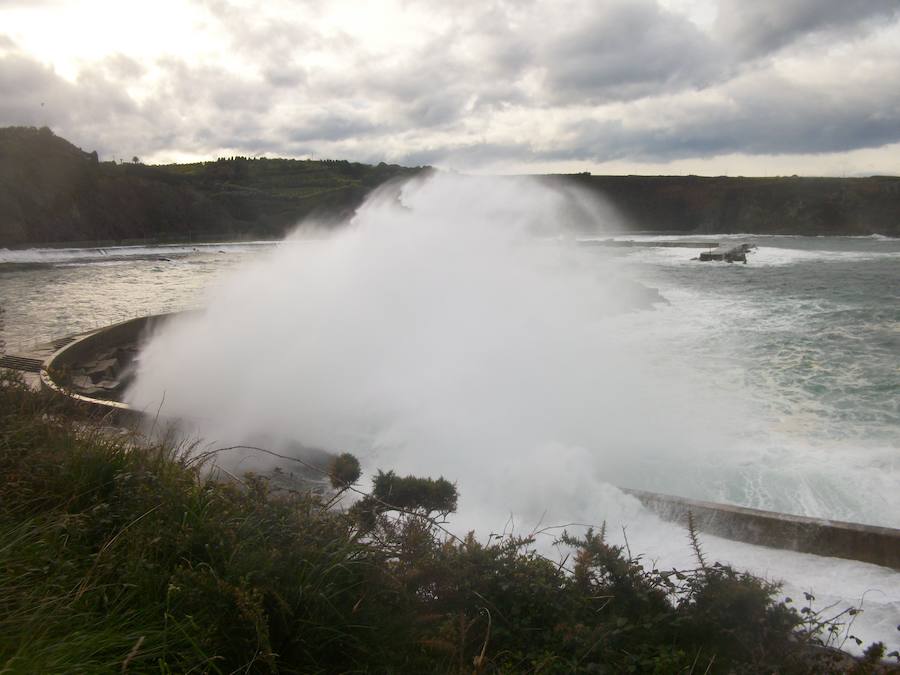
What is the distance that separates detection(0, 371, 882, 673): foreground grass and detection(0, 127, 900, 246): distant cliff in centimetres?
6909

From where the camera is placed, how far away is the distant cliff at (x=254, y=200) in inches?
2586

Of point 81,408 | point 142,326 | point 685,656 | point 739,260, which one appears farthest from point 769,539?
point 739,260

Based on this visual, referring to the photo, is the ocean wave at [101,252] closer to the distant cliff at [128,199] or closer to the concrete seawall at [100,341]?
the distant cliff at [128,199]

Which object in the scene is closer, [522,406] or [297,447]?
[297,447]

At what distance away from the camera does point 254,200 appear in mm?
93562

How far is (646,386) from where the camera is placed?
13.6 m

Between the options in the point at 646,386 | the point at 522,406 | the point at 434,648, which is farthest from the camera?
the point at 646,386

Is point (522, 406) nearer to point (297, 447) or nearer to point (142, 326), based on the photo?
point (297, 447)

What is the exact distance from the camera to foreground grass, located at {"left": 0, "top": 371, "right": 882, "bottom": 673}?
2818mm

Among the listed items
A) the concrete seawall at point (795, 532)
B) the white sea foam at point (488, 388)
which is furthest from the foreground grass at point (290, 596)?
the concrete seawall at point (795, 532)

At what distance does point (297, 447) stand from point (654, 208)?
9758 centimetres

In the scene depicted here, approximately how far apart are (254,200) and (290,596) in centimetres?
9761

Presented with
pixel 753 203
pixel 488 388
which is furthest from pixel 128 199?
pixel 753 203

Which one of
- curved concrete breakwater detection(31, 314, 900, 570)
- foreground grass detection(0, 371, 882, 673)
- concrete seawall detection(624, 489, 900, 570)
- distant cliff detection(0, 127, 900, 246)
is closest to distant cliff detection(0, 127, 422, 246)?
distant cliff detection(0, 127, 900, 246)
